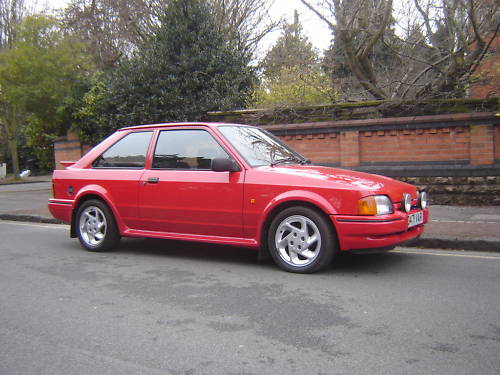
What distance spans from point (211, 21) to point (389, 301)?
12.7 metres

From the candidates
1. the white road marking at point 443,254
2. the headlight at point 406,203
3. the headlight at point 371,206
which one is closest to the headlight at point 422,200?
the headlight at point 406,203

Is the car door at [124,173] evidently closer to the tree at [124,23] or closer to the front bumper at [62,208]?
the front bumper at [62,208]

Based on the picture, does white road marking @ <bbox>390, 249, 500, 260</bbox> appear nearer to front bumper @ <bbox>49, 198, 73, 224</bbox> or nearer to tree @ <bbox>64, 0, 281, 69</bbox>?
front bumper @ <bbox>49, 198, 73, 224</bbox>

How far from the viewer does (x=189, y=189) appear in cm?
605

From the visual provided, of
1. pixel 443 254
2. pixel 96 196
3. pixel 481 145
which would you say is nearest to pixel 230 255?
pixel 96 196

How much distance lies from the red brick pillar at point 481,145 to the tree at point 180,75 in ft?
22.1

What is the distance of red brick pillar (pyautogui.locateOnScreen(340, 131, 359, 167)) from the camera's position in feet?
36.2

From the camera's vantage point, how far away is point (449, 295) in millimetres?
4594

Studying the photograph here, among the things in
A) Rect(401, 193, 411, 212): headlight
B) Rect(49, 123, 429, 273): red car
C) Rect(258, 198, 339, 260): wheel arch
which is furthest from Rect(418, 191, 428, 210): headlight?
Rect(258, 198, 339, 260): wheel arch

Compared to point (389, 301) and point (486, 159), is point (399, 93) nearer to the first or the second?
point (486, 159)

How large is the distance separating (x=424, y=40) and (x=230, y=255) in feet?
28.4

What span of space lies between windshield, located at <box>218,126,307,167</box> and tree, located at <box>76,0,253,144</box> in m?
7.88

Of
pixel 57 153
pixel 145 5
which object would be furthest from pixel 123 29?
pixel 57 153

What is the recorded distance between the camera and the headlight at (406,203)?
5.48 m
